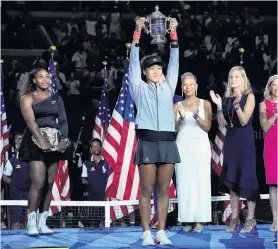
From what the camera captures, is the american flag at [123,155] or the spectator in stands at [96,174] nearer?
the american flag at [123,155]

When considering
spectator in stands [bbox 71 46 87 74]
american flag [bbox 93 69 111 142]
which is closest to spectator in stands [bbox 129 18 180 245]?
american flag [bbox 93 69 111 142]

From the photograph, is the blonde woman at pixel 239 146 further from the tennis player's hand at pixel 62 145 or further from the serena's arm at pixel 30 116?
the serena's arm at pixel 30 116

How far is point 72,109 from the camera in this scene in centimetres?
1123

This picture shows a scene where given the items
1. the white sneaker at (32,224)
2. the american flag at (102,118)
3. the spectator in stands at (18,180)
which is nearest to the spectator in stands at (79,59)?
the american flag at (102,118)

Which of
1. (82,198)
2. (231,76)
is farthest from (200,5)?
(231,76)

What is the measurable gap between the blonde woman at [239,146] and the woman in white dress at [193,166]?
181mm

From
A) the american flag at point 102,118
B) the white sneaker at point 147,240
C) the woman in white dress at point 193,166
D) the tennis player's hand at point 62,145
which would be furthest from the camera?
the american flag at point 102,118

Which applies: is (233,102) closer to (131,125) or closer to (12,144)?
(131,125)

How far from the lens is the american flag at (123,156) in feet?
25.2

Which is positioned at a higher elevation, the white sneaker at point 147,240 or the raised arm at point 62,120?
the raised arm at point 62,120

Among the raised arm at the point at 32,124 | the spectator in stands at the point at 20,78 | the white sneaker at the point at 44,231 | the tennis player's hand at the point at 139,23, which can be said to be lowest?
the white sneaker at the point at 44,231

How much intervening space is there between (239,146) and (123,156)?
237 centimetres

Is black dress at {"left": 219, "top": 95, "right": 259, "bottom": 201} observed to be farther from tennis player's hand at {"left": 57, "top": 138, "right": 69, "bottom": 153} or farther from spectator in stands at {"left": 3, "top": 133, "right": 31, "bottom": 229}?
spectator in stands at {"left": 3, "top": 133, "right": 31, "bottom": 229}

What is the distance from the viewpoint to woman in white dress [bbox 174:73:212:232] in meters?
5.63
